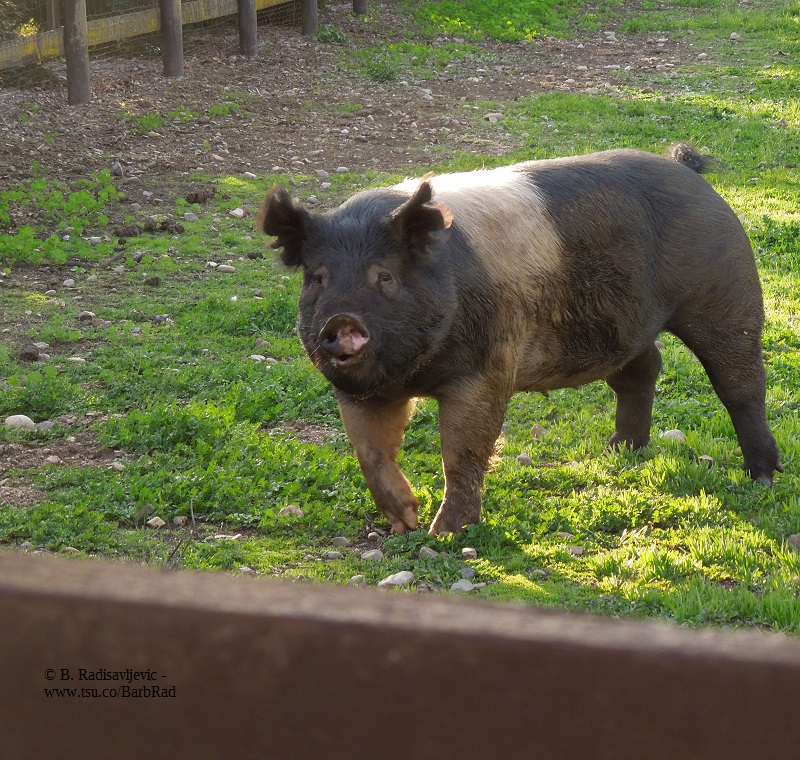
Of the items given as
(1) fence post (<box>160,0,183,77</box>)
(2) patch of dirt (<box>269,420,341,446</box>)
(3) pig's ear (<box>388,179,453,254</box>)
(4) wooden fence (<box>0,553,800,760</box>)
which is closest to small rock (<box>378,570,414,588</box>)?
(3) pig's ear (<box>388,179,453,254</box>)

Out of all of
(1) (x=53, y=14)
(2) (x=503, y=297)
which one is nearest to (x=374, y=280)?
(2) (x=503, y=297)

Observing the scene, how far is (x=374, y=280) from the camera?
194 inches

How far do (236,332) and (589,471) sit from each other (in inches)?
126

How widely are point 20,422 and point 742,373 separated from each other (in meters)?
4.14

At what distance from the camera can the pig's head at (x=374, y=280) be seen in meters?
4.84

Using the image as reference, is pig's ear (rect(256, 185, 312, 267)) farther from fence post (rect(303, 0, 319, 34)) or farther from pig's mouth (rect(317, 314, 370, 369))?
fence post (rect(303, 0, 319, 34))

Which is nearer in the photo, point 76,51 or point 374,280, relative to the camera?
point 374,280

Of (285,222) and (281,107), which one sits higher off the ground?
(285,222)

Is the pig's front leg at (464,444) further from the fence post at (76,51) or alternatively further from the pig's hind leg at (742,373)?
the fence post at (76,51)

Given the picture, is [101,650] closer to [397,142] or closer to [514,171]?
[514,171]

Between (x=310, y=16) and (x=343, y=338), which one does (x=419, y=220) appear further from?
(x=310, y=16)

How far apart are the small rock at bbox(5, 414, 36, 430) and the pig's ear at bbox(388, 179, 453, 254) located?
2646 millimetres

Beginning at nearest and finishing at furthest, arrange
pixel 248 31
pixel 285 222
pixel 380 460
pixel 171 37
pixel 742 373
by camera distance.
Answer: pixel 285 222 < pixel 380 460 < pixel 742 373 < pixel 171 37 < pixel 248 31

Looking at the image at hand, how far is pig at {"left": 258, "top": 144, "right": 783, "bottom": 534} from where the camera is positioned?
4.96 metres
